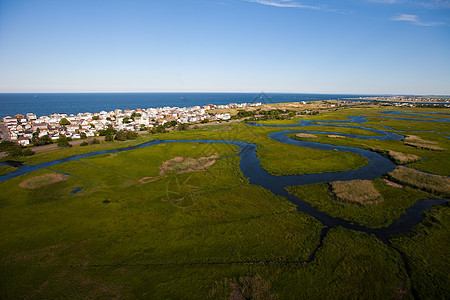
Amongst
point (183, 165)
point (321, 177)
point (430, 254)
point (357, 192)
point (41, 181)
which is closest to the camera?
point (430, 254)

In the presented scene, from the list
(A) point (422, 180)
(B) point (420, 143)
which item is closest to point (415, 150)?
(B) point (420, 143)

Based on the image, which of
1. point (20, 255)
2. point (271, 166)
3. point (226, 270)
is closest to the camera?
point (226, 270)

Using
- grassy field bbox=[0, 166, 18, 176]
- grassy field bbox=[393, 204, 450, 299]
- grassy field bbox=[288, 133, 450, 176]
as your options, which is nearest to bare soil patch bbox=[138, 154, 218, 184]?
grassy field bbox=[0, 166, 18, 176]

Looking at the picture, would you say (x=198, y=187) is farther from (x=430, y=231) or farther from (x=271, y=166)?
(x=430, y=231)

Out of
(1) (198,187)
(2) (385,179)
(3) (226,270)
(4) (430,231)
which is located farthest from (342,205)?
(1) (198,187)

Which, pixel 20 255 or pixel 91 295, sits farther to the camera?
pixel 20 255

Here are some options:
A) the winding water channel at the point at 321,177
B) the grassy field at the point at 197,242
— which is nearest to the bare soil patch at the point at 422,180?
the winding water channel at the point at 321,177

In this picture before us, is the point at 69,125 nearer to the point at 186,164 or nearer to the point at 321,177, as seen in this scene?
the point at 186,164
